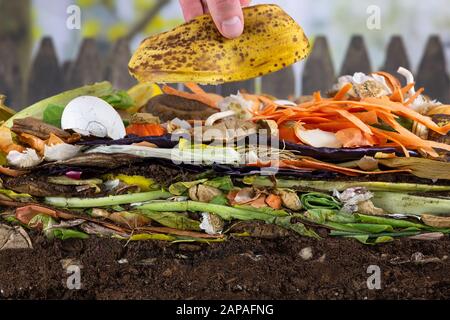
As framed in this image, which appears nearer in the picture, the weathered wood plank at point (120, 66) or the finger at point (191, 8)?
the finger at point (191, 8)

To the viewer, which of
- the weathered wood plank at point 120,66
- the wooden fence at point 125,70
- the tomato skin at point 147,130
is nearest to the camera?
the tomato skin at point 147,130

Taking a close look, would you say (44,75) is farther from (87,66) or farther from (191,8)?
(191,8)

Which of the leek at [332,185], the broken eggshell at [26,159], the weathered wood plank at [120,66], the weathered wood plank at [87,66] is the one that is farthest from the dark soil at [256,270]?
the weathered wood plank at [87,66]

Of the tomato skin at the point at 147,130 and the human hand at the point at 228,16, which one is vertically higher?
the human hand at the point at 228,16

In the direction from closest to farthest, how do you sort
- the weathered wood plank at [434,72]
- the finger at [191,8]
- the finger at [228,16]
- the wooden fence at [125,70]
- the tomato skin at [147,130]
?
1. the finger at [228,16]
2. the tomato skin at [147,130]
3. the finger at [191,8]
4. the wooden fence at [125,70]
5. the weathered wood plank at [434,72]

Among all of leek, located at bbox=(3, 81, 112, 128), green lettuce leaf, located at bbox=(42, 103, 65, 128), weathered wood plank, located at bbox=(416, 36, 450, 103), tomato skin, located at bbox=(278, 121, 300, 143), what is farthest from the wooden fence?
tomato skin, located at bbox=(278, 121, 300, 143)

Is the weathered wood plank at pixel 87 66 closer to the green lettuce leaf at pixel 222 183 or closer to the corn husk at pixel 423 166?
the green lettuce leaf at pixel 222 183

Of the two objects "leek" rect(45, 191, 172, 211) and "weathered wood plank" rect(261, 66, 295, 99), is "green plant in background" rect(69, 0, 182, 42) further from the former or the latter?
"leek" rect(45, 191, 172, 211)
